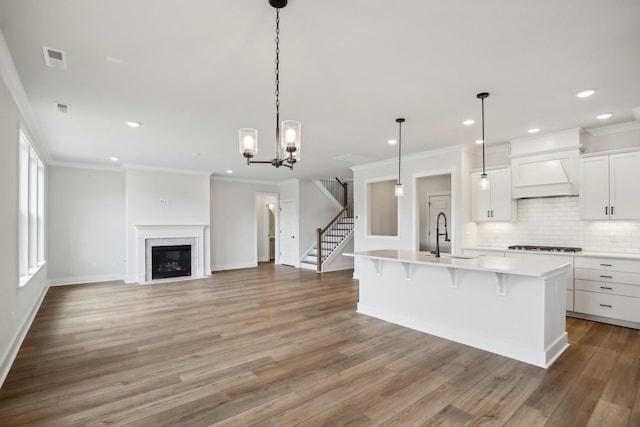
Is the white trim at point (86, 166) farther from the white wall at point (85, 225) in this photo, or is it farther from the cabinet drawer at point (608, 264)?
the cabinet drawer at point (608, 264)

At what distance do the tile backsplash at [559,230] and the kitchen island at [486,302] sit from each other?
6.33 feet

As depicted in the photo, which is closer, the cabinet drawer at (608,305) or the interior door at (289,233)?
the cabinet drawer at (608,305)

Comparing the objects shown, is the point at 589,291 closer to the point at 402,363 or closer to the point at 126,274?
the point at 402,363

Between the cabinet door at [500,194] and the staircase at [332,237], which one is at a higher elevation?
the cabinet door at [500,194]

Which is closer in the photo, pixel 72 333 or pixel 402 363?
pixel 402 363

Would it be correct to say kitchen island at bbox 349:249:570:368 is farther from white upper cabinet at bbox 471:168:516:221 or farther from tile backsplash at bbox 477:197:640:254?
white upper cabinet at bbox 471:168:516:221

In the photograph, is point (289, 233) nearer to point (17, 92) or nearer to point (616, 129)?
point (17, 92)

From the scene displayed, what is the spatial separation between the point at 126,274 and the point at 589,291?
355 inches

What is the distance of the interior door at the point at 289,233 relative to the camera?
10.1 metres

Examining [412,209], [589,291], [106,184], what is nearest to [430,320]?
[589,291]

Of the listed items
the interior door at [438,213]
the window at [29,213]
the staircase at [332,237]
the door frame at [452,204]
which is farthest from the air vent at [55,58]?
the interior door at [438,213]

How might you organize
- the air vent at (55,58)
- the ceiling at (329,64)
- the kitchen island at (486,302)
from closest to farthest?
the ceiling at (329,64) → the air vent at (55,58) → the kitchen island at (486,302)

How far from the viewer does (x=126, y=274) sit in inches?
307

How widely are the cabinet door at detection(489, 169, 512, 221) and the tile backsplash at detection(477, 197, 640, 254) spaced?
1.14 feet
